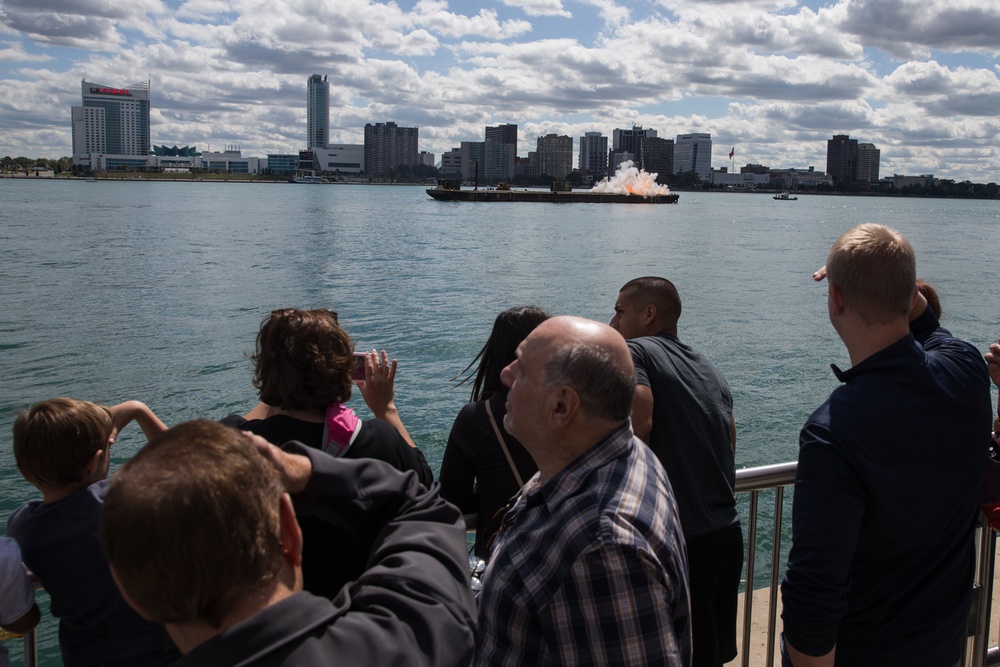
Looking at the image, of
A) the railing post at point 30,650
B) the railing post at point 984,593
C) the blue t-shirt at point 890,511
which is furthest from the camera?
the railing post at point 984,593

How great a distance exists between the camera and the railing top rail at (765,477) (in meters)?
3.70

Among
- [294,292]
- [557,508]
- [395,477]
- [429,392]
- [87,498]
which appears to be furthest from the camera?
[294,292]

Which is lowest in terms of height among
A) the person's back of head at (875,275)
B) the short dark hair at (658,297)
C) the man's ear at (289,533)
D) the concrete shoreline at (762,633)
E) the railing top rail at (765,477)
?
the concrete shoreline at (762,633)

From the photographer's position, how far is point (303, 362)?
3037mm

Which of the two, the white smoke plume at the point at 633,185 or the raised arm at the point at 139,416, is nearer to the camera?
the raised arm at the point at 139,416

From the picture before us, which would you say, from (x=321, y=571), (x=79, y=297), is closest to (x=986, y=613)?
(x=321, y=571)

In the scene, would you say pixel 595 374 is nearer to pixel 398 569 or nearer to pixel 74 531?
pixel 398 569

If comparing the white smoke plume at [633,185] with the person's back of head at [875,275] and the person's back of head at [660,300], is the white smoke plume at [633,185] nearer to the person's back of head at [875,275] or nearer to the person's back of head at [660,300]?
the person's back of head at [660,300]

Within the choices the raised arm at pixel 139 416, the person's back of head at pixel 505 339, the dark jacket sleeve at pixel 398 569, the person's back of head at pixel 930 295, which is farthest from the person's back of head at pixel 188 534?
the person's back of head at pixel 930 295

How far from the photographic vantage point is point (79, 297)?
29.5m

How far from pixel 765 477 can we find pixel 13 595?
294cm

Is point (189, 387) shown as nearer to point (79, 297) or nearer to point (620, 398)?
point (79, 297)

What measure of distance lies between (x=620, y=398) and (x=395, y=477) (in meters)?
0.70

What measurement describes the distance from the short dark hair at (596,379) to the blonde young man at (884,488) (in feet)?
2.18
